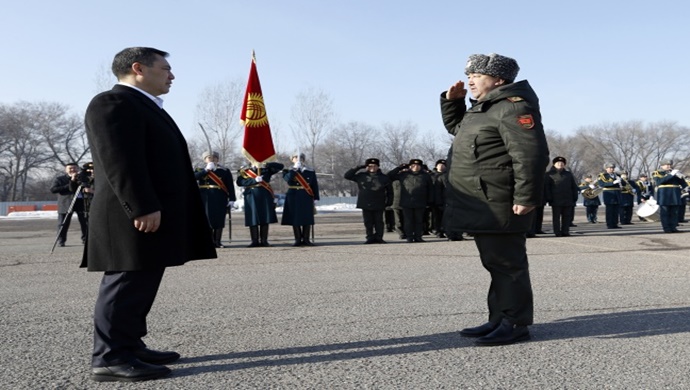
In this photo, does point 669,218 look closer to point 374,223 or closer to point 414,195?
point 414,195

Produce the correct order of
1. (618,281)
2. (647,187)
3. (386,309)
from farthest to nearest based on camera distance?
(647,187)
(618,281)
(386,309)

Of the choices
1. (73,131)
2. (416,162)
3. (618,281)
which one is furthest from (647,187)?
Result: (73,131)

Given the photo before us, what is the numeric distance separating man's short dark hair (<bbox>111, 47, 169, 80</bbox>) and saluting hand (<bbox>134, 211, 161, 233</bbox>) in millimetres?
896

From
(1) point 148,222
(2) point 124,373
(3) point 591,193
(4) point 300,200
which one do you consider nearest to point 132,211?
(1) point 148,222

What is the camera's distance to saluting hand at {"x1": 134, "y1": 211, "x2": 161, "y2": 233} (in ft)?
11.3

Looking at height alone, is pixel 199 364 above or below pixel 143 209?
below

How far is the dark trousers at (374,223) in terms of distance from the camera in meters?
13.2

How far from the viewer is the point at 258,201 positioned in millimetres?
12734

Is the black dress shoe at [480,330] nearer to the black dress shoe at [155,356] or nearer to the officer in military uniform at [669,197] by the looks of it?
the black dress shoe at [155,356]

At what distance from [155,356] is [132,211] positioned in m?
0.90

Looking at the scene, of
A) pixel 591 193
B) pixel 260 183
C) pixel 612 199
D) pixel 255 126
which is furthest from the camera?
pixel 591 193

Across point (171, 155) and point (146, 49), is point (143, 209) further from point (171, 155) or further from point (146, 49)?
point (146, 49)

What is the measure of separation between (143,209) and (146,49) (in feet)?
3.29

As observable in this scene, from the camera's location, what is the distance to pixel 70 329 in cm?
466
